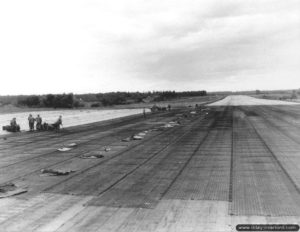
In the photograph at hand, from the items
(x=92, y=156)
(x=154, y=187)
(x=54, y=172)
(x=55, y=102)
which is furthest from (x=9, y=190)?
(x=55, y=102)

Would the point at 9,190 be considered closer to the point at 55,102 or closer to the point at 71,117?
the point at 71,117

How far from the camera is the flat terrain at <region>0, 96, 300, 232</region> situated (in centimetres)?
1068

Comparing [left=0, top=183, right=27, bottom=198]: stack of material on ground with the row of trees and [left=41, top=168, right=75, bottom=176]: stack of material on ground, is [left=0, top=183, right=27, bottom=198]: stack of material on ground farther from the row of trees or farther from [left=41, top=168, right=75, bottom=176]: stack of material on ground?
the row of trees

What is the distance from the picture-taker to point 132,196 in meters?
13.4

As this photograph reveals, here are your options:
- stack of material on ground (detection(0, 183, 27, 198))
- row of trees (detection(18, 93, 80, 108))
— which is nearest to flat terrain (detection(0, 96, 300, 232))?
stack of material on ground (detection(0, 183, 27, 198))

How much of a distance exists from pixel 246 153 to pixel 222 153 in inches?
55.2

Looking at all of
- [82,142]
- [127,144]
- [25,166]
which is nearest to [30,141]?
[82,142]

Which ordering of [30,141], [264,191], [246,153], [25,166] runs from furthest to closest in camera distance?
[30,141]
[246,153]
[25,166]
[264,191]

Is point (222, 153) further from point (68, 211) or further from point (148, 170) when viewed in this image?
point (68, 211)

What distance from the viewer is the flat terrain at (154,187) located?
1068cm

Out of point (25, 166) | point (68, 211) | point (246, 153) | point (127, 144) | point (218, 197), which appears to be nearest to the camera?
point (68, 211)

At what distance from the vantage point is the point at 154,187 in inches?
578

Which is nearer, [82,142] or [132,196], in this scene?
[132,196]

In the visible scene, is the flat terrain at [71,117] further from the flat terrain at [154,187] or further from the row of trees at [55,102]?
the row of trees at [55,102]
